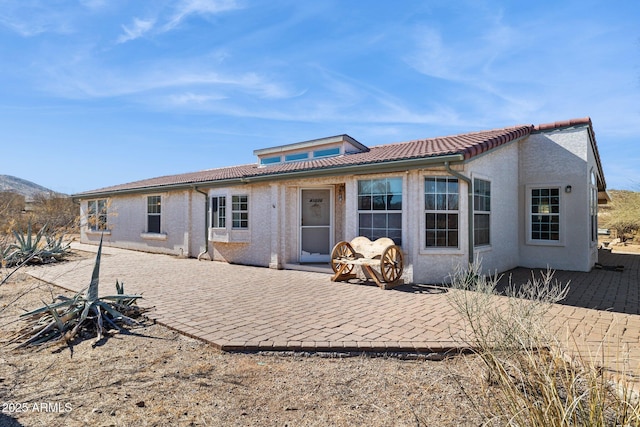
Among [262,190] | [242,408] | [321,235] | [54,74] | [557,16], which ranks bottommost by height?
[242,408]

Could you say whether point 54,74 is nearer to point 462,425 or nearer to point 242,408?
point 242,408

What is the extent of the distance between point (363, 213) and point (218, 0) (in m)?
5.95

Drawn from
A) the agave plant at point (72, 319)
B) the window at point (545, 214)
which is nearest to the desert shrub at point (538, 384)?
the agave plant at point (72, 319)

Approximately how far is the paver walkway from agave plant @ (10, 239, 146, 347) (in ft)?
2.11

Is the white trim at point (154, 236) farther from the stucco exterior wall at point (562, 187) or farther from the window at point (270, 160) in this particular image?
the stucco exterior wall at point (562, 187)

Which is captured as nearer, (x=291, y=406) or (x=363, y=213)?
(x=291, y=406)

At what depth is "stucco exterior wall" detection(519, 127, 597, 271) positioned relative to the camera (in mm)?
10148

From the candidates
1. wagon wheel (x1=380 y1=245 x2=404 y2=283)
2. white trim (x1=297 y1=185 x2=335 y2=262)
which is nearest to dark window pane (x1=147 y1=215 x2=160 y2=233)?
white trim (x1=297 y1=185 x2=335 y2=262)

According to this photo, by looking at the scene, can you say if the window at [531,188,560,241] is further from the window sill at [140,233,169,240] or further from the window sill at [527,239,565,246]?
the window sill at [140,233,169,240]

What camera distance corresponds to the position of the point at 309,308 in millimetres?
5977

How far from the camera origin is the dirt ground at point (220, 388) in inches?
110

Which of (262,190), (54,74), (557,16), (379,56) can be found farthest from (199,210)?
(557,16)

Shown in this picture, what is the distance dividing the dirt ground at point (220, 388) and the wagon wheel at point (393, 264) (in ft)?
12.7

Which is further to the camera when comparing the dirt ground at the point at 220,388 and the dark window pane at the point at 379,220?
the dark window pane at the point at 379,220
